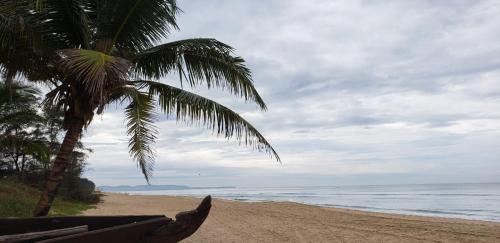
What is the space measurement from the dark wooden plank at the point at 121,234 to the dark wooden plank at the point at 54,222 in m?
0.37

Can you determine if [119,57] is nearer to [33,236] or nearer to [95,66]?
[95,66]

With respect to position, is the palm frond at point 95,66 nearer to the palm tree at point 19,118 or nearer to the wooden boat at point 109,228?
the wooden boat at point 109,228

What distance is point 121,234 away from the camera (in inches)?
166

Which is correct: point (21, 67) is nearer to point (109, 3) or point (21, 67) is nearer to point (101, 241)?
Result: point (109, 3)

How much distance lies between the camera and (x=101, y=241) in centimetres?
402

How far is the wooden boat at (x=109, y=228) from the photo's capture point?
12.7 feet

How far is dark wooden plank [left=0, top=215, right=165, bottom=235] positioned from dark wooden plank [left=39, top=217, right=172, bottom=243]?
37 cm

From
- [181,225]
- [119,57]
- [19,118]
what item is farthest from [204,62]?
[19,118]

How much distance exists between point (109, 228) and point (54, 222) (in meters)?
1.51

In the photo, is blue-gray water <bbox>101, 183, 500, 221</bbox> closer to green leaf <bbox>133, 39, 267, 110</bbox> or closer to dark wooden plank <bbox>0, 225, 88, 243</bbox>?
green leaf <bbox>133, 39, 267, 110</bbox>

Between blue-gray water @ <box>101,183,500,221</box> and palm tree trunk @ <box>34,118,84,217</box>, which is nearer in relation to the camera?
palm tree trunk @ <box>34,118,84,217</box>

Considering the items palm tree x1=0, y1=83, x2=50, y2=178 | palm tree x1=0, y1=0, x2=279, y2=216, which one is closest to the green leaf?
palm tree x1=0, y1=0, x2=279, y2=216

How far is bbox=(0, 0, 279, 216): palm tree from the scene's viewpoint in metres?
7.21

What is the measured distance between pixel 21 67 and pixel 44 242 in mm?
4954
